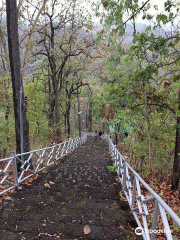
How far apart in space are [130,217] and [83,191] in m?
1.78

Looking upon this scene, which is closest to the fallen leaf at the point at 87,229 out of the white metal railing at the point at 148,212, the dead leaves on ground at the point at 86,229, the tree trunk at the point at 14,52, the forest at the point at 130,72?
the dead leaves on ground at the point at 86,229

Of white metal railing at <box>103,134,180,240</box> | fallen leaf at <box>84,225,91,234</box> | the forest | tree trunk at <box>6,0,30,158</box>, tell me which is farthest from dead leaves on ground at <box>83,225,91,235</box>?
tree trunk at <box>6,0,30,158</box>

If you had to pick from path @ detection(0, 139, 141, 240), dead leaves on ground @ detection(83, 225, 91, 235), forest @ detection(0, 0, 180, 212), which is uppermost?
forest @ detection(0, 0, 180, 212)

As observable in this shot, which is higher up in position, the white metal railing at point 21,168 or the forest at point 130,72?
the forest at point 130,72

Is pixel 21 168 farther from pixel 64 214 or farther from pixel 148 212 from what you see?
pixel 148 212

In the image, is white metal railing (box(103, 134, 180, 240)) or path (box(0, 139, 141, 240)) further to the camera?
path (box(0, 139, 141, 240))

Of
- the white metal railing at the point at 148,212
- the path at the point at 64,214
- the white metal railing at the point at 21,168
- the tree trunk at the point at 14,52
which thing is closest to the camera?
the white metal railing at the point at 148,212

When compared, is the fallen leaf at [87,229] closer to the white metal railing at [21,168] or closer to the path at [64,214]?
the path at [64,214]

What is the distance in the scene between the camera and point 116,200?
14.9 feet

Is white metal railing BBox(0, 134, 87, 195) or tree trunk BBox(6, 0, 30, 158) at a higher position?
tree trunk BBox(6, 0, 30, 158)

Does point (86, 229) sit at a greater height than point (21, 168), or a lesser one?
lesser

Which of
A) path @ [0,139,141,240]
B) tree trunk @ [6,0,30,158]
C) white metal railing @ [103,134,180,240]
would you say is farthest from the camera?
tree trunk @ [6,0,30,158]

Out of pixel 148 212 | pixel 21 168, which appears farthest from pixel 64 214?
pixel 21 168

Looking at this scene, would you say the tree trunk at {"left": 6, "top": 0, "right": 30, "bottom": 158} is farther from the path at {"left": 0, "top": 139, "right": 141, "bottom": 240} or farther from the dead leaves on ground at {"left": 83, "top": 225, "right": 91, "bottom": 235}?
the dead leaves on ground at {"left": 83, "top": 225, "right": 91, "bottom": 235}
